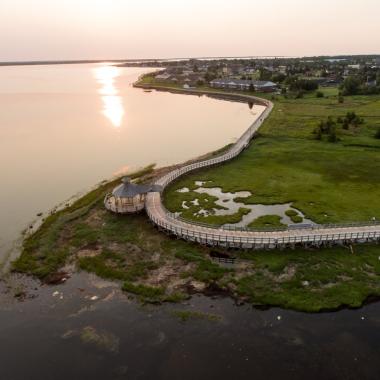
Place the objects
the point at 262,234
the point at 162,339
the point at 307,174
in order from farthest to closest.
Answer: the point at 307,174 → the point at 262,234 → the point at 162,339

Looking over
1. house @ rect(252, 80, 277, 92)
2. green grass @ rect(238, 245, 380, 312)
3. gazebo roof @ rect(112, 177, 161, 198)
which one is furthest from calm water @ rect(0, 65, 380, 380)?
house @ rect(252, 80, 277, 92)

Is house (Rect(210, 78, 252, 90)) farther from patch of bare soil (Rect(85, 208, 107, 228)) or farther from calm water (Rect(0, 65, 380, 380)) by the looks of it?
calm water (Rect(0, 65, 380, 380))

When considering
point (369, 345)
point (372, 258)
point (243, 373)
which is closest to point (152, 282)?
point (243, 373)

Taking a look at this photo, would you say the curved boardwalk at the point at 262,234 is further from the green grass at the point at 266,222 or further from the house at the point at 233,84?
the house at the point at 233,84

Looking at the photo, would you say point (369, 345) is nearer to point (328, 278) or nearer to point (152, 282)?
point (328, 278)

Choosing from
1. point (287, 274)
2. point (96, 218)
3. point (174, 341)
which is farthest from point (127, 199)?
point (174, 341)

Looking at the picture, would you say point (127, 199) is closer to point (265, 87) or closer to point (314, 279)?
point (314, 279)

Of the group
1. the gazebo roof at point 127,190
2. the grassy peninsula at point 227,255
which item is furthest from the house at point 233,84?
the gazebo roof at point 127,190

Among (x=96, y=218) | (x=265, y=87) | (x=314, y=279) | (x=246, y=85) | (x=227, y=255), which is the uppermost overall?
(x=246, y=85)
